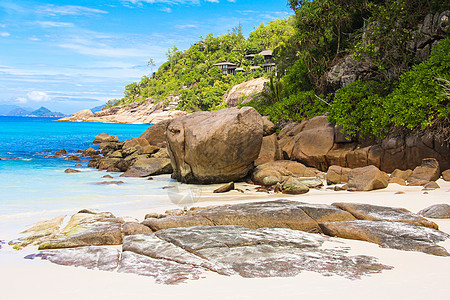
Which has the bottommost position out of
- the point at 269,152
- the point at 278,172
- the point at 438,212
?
the point at 278,172

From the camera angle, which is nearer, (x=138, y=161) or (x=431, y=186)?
(x=431, y=186)

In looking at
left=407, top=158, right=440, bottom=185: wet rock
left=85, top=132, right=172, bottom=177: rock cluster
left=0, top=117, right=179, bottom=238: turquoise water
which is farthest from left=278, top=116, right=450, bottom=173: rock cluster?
left=0, top=117, right=179, bottom=238: turquoise water

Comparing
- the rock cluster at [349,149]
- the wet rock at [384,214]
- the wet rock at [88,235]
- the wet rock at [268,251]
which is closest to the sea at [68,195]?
the wet rock at [88,235]

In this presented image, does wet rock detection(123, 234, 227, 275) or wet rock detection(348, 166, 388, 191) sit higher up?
wet rock detection(123, 234, 227, 275)

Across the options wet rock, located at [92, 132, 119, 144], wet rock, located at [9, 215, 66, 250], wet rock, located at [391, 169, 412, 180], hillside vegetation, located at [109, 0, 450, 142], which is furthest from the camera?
wet rock, located at [92, 132, 119, 144]

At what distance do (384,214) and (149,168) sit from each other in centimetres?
1150

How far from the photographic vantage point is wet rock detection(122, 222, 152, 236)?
241 inches

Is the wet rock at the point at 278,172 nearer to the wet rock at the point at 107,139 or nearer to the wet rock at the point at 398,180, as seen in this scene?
the wet rock at the point at 398,180

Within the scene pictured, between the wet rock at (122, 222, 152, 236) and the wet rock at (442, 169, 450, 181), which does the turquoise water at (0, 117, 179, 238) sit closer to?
the wet rock at (122, 222, 152, 236)

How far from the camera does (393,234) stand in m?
5.49

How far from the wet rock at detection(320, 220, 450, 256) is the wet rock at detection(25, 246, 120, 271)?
3472 millimetres

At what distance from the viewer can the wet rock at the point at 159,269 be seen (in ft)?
13.6

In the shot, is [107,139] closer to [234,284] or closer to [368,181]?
[368,181]

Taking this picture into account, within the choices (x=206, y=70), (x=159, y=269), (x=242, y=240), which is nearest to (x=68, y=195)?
(x=242, y=240)
